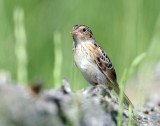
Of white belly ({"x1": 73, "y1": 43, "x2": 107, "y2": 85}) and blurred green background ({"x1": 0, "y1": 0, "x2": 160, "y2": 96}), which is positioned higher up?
blurred green background ({"x1": 0, "y1": 0, "x2": 160, "y2": 96})

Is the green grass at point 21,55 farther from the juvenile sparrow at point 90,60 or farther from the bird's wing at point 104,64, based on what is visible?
the bird's wing at point 104,64

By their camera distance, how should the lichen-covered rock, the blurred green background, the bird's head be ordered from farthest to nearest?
the blurred green background
the bird's head
the lichen-covered rock

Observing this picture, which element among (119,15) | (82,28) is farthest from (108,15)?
(82,28)

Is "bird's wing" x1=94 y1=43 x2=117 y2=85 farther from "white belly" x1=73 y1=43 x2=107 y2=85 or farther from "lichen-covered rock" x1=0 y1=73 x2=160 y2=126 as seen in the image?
"lichen-covered rock" x1=0 y1=73 x2=160 y2=126

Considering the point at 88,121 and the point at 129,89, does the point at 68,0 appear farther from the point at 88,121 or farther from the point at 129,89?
the point at 88,121

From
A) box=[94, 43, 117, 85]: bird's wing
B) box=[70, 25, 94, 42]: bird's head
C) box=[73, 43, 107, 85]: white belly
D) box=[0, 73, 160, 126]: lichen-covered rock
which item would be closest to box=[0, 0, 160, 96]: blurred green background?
box=[94, 43, 117, 85]: bird's wing

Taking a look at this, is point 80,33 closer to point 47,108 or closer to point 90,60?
point 90,60

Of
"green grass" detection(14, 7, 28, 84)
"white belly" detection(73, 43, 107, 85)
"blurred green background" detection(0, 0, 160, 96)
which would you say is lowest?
"green grass" detection(14, 7, 28, 84)
